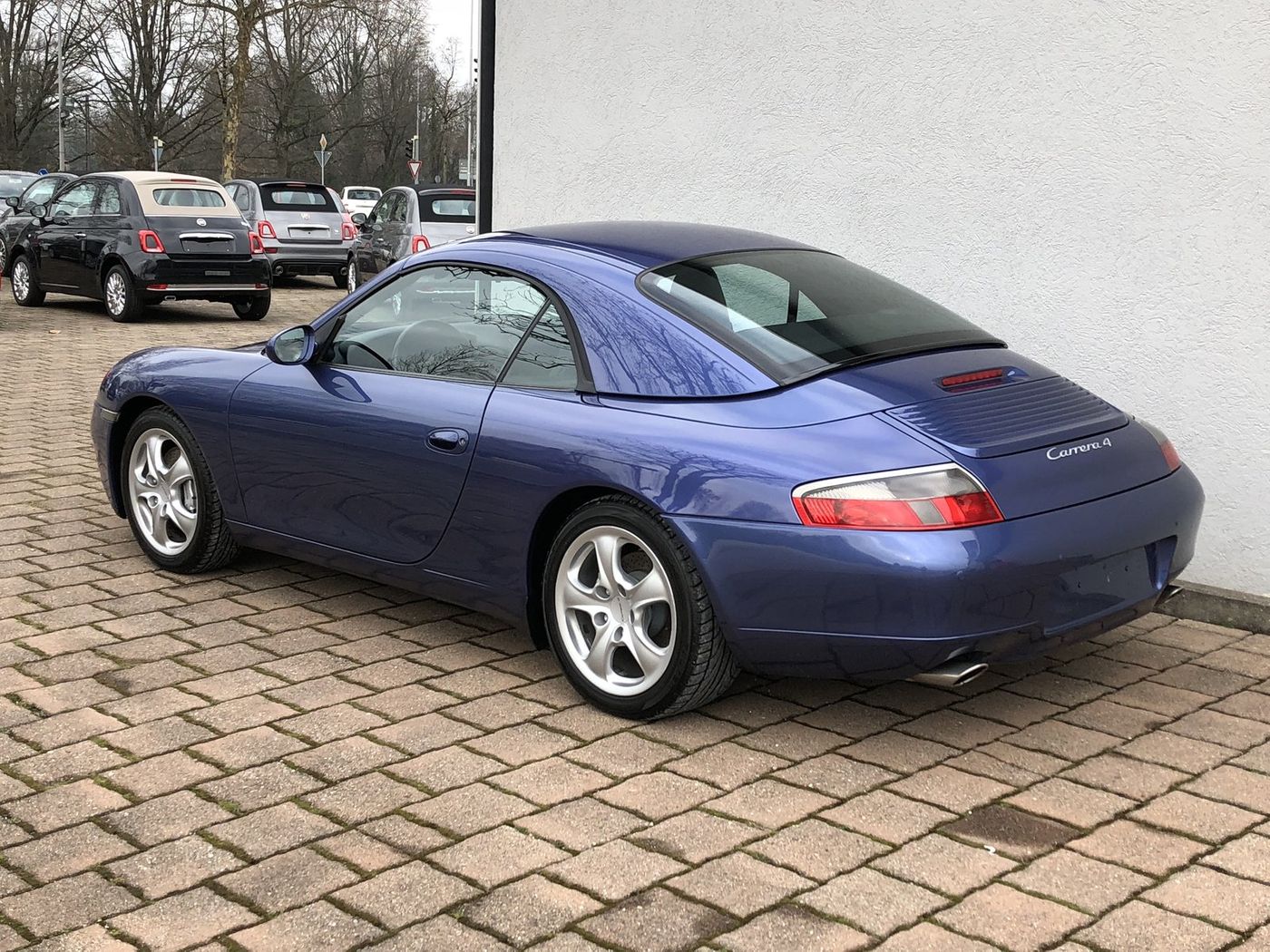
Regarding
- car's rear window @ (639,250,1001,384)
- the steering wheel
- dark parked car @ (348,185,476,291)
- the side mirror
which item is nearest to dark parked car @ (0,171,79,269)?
dark parked car @ (348,185,476,291)

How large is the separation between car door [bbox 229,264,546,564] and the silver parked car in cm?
1667

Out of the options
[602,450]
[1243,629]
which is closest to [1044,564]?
[602,450]

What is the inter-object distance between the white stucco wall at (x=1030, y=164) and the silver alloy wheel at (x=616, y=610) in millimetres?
2610

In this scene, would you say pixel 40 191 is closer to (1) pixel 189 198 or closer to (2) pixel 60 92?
(1) pixel 189 198

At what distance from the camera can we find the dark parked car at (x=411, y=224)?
697 inches

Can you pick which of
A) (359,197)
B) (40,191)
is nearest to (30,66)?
(359,197)

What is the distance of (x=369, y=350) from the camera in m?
4.99

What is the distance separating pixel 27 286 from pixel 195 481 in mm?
14306

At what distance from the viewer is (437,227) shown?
17828mm

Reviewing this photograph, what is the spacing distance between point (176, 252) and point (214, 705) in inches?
507

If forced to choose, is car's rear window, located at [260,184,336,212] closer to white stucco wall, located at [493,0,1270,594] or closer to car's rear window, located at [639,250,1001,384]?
white stucco wall, located at [493,0,1270,594]

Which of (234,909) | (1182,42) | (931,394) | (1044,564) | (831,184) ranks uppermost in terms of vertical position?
(1182,42)

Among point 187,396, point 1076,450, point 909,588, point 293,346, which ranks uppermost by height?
point 293,346

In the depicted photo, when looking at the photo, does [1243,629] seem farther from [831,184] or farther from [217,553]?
[217,553]
